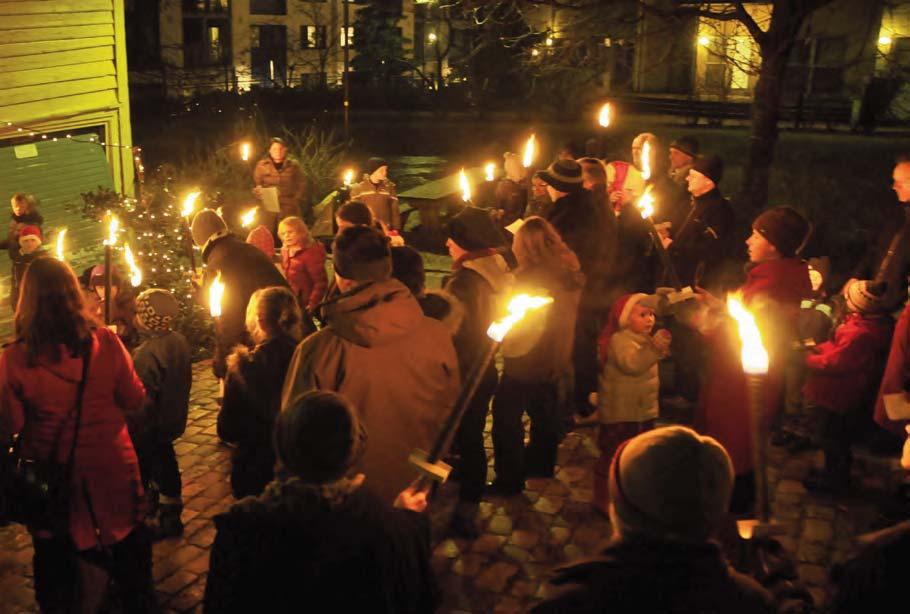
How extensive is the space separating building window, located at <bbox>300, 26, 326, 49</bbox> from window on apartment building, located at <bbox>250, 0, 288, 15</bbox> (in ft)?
4.84

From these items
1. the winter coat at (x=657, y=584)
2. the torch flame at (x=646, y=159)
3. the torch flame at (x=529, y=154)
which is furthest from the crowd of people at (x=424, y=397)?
the torch flame at (x=529, y=154)

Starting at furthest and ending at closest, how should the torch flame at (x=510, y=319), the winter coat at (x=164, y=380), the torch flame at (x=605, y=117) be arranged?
the torch flame at (x=605, y=117), the winter coat at (x=164, y=380), the torch flame at (x=510, y=319)

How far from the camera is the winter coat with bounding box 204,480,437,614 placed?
270 cm

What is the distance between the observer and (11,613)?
5109mm

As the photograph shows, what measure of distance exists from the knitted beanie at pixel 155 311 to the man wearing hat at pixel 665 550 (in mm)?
3417

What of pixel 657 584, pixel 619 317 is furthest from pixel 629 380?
pixel 657 584

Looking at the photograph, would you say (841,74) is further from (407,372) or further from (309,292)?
(407,372)

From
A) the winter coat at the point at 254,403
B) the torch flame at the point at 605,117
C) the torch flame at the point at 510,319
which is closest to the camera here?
the torch flame at the point at 510,319

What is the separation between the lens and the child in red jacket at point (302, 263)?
25.2 feet

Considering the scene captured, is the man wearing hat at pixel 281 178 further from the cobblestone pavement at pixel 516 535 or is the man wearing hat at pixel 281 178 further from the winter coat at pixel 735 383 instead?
the winter coat at pixel 735 383

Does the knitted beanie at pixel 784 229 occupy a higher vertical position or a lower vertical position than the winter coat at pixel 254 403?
higher

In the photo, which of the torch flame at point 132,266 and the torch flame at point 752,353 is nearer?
the torch flame at point 752,353

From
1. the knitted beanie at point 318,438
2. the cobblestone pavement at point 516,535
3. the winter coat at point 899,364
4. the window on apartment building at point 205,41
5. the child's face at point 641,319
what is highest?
the window on apartment building at point 205,41

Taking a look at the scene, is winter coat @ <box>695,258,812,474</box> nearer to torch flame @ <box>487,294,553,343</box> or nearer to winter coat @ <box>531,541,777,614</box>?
torch flame @ <box>487,294,553,343</box>
